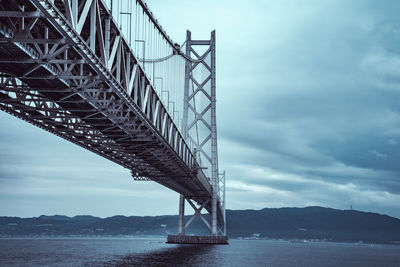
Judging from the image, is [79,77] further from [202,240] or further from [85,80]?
[202,240]

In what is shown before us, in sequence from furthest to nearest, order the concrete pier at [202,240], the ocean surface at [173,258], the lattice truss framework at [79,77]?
the concrete pier at [202,240] → the ocean surface at [173,258] → the lattice truss framework at [79,77]

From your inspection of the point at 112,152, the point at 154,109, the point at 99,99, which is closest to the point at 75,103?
the point at 99,99

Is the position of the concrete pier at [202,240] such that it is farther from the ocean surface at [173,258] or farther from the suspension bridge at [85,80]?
the suspension bridge at [85,80]

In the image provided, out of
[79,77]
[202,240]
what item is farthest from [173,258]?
[79,77]

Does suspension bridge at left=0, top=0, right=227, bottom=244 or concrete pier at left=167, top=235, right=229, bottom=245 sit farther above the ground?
suspension bridge at left=0, top=0, right=227, bottom=244

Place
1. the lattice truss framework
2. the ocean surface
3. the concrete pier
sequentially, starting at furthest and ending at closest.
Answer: the concrete pier
the ocean surface
the lattice truss framework

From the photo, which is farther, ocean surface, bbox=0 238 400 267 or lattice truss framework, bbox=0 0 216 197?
ocean surface, bbox=0 238 400 267

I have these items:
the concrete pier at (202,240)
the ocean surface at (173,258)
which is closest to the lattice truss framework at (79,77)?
the ocean surface at (173,258)

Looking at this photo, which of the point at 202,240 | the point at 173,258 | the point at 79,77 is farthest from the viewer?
the point at 202,240

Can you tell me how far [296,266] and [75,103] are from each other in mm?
35638

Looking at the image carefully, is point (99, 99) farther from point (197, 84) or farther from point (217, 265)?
point (197, 84)

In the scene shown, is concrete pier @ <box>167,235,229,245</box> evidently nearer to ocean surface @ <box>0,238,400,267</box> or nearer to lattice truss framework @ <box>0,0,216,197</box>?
ocean surface @ <box>0,238,400,267</box>

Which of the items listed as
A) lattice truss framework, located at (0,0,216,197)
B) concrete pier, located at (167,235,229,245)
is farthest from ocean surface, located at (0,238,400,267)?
lattice truss framework, located at (0,0,216,197)

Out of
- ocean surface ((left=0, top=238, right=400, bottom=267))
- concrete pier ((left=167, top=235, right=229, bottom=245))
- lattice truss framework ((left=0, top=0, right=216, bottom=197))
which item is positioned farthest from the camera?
concrete pier ((left=167, top=235, right=229, bottom=245))
